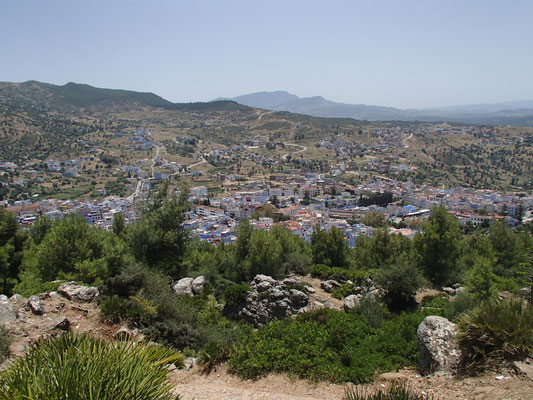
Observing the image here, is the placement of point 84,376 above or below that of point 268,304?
above

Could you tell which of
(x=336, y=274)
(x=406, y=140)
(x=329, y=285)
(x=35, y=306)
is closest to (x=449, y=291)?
(x=336, y=274)

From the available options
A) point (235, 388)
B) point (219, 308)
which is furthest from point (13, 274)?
point (235, 388)

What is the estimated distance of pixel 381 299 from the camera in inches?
475

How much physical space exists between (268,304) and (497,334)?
263 inches

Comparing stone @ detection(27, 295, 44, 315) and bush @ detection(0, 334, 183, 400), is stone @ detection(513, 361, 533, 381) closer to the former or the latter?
bush @ detection(0, 334, 183, 400)

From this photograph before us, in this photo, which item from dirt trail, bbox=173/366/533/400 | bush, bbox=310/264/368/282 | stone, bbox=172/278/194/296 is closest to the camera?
dirt trail, bbox=173/366/533/400

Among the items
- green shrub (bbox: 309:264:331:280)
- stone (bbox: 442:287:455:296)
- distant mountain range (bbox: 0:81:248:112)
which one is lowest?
stone (bbox: 442:287:455:296)

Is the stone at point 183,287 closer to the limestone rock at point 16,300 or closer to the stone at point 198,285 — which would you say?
the stone at point 198,285

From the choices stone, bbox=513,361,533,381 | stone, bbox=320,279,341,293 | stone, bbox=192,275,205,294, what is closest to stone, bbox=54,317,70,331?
stone, bbox=192,275,205,294

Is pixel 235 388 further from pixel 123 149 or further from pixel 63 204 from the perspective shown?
pixel 123 149

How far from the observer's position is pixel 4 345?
254 inches

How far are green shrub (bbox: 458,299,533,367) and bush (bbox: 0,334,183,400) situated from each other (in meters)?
4.94

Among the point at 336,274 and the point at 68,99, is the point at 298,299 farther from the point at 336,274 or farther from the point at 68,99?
the point at 68,99

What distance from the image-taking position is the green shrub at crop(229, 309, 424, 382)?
704cm
